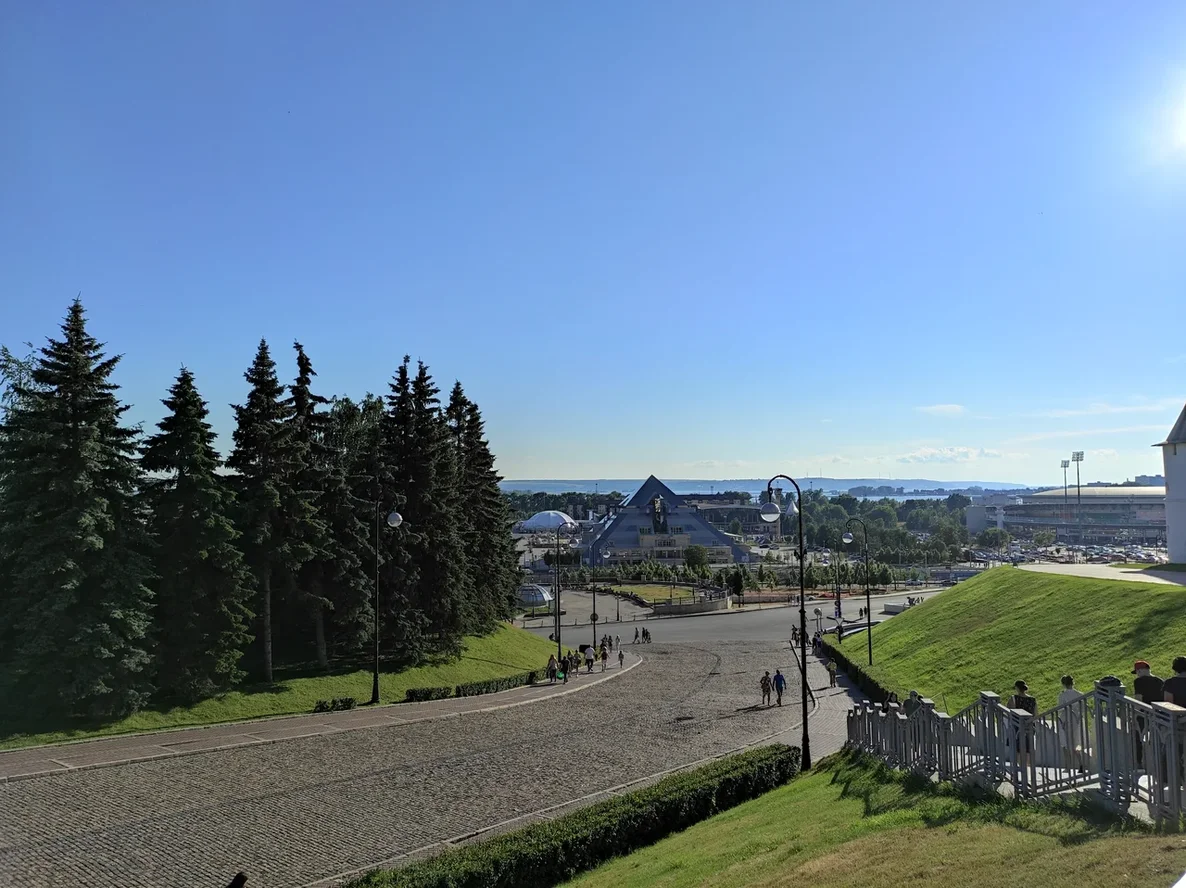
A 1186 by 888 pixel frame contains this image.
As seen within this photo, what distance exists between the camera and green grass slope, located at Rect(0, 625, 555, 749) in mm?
23000

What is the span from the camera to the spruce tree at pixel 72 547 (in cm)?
2316

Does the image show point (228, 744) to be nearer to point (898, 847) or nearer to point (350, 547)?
point (350, 547)

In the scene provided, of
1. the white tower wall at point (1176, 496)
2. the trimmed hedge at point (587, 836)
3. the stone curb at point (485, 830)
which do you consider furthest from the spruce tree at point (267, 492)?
the white tower wall at point (1176, 496)

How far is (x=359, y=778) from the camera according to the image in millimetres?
19672

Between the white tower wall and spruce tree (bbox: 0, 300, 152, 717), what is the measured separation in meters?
37.5

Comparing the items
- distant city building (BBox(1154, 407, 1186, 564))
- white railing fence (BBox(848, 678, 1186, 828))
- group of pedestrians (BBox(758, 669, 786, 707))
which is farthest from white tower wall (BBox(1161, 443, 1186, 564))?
white railing fence (BBox(848, 678, 1186, 828))

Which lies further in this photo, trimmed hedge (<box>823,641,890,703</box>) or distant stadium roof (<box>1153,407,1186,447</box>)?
distant stadium roof (<box>1153,407,1186,447</box>)

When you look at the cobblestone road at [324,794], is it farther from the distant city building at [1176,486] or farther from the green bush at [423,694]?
the distant city building at [1176,486]

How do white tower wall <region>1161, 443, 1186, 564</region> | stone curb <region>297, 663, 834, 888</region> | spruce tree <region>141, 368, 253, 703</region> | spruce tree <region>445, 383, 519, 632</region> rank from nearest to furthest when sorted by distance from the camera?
1. stone curb <region>297, 663, 834, 888</region>
2. spruce tree <region>141, 368, 253, 703</region>
3. white tower wall <region>1161, 443, 1186, 564</region>
4. spruce tree <region>445, 383, 519, 632</region>

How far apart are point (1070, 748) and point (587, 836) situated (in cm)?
727

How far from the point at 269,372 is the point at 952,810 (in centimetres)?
2813

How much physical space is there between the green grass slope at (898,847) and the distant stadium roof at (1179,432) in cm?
2639

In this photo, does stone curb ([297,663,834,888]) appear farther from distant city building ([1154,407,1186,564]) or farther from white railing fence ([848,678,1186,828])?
distant city building ([1154,407,1186,564])

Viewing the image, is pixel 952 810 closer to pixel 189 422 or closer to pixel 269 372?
pixel 189 422
